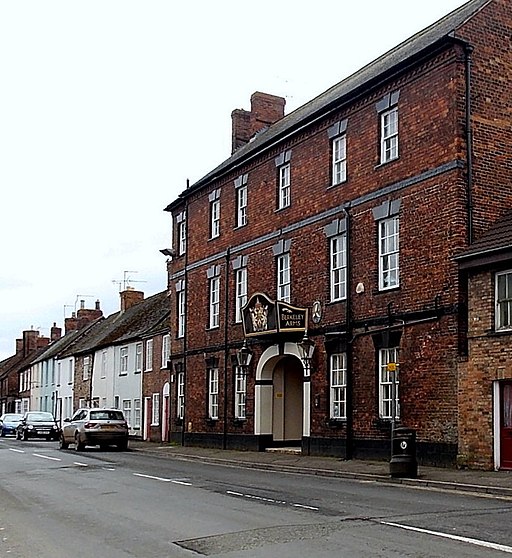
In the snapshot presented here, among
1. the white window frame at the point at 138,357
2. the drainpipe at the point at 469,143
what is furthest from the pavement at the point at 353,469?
the white window frame at the point at 138,357

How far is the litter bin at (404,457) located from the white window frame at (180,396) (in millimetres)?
18473

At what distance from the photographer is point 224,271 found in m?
33.4

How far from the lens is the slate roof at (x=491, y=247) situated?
1959 cm

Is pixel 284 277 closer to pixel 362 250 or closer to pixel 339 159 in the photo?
pixel 339 159

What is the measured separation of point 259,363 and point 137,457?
5.10 meters

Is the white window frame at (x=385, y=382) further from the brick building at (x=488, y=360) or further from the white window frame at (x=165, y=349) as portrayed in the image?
the white window frame at (x=165, y=349)

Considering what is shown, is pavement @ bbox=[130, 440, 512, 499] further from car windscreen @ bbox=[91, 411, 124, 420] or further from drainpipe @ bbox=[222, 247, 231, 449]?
car windscreen @ bbox=[91, 411, 124, 420]

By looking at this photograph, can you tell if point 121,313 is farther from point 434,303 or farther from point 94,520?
point 94,520

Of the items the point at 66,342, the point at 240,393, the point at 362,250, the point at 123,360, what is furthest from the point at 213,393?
the point at 66,342

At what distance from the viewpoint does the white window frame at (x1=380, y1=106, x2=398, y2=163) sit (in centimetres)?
2408

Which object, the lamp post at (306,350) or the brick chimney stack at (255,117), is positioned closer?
the lamp post at (306,350)

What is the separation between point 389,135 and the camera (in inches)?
959

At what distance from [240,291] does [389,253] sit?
9295 mm

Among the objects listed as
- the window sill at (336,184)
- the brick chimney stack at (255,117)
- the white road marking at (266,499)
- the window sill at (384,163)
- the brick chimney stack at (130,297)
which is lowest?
the white road marking at (266,499)
